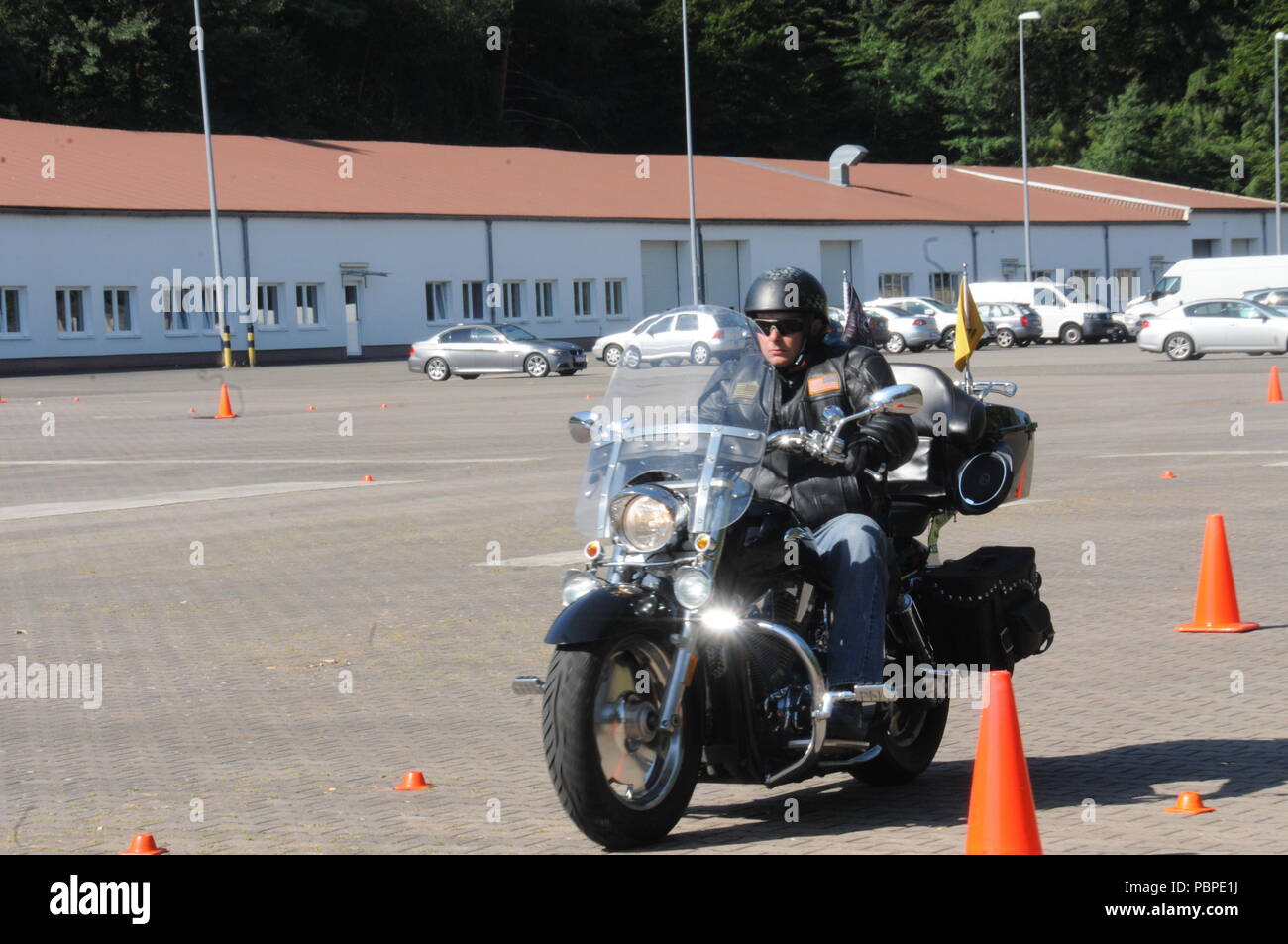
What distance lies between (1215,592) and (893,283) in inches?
2456

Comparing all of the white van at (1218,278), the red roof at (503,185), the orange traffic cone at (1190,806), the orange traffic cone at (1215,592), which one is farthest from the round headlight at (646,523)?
the red roof at (503,185)

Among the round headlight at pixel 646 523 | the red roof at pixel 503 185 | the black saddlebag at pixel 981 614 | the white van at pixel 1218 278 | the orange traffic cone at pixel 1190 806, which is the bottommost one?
the orange traffic cone at pixel 1190 806

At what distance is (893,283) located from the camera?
71.2m

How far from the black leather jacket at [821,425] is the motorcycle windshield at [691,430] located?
0.04 feet

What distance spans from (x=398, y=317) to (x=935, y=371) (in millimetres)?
54112

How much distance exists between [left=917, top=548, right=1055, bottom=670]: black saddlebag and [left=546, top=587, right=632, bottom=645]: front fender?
4.97 ft

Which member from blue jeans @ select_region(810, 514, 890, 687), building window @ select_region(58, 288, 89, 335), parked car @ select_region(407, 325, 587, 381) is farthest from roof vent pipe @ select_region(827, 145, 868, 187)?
blue jeans @ select_region(810, 514, 890, 687)

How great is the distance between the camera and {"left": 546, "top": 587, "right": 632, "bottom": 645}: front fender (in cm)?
558

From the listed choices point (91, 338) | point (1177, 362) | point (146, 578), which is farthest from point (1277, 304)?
point (146, 578)

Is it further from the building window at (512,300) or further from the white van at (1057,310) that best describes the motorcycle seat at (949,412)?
the building window at (512,300)

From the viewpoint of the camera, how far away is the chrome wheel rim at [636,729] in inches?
225

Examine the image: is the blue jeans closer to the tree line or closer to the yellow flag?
the yellow flag

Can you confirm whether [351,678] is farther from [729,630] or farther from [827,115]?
[827,115]
